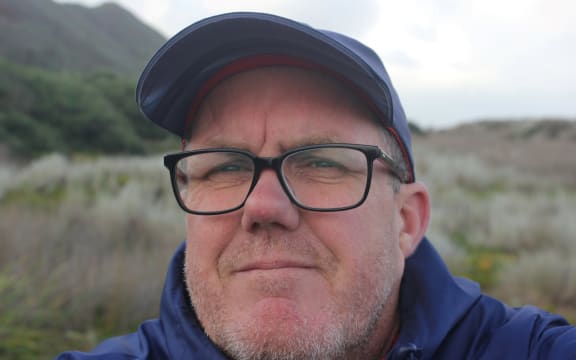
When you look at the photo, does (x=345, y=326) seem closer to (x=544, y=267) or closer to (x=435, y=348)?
(x=435, y=348)

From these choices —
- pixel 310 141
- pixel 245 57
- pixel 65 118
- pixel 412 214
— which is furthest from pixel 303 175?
pixel 65 118

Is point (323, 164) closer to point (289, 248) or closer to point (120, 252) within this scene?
point (289, 248)

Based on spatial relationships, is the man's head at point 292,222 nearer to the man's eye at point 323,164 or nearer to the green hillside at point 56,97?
the man's eye at point 323,164

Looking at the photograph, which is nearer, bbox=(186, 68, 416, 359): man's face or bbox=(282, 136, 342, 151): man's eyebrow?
bbox=(186, 68, 416, 359): man's face

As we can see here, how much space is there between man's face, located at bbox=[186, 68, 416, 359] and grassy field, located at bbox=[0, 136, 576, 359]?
359 centimetres

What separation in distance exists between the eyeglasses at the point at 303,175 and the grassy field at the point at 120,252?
3.59 m

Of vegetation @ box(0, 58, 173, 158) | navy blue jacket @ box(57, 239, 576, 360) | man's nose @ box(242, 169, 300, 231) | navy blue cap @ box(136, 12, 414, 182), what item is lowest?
vegetation @ box(0, 58, 173, 158)

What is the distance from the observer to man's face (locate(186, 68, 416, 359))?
1.78 m

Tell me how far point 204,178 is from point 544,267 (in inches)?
240

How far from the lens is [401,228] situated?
87.2 inches

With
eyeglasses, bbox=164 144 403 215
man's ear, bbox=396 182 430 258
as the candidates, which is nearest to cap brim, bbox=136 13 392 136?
eyeglasses, bbox=164 144 403 215

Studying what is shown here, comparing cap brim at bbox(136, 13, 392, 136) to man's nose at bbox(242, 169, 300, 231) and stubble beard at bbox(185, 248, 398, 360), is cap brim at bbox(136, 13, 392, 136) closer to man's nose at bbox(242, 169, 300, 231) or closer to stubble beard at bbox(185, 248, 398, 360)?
man's nose at bbox(242, 169, 300, 231)

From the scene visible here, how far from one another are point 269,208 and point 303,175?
0.20m

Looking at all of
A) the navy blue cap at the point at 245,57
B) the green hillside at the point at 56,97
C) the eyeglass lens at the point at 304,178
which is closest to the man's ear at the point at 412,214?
the navy blue cap at the point at 245,57
